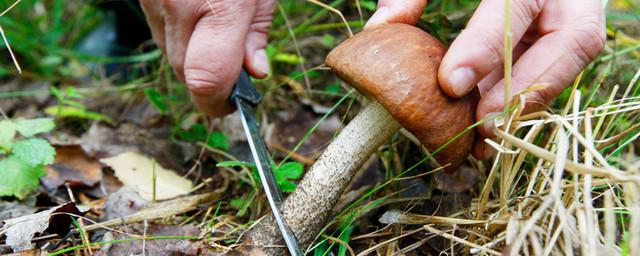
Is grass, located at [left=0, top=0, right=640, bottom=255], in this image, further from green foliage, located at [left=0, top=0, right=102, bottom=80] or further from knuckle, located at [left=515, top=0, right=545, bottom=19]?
knuckle, located at [left=515, top=0, right=545, bottom=19]

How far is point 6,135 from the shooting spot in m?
1.96

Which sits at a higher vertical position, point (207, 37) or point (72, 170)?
point (207, 37)

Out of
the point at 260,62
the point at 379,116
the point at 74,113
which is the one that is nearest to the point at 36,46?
the point at 74,113

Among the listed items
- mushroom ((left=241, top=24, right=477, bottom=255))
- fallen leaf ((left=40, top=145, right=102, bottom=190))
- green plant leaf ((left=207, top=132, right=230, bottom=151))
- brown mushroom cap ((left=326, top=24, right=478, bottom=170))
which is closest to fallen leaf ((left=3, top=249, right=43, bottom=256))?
fallen leaf ((left=40, top=145, right=102, bottom=190))

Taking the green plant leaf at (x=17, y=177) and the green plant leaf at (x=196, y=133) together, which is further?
the green plant leaf at (x=196, y=133)

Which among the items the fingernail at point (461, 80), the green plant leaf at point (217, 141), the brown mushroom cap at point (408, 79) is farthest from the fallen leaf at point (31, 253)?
the fingernail at point (461, 80)

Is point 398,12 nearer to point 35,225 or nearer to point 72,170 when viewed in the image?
point 35,225

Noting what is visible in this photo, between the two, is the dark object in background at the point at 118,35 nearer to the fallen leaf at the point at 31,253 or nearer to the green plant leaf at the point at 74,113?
the green plant leaf at the point at 74,113

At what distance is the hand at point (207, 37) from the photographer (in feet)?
6.22

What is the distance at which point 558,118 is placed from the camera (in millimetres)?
1397

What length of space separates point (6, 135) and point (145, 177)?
0.56 m

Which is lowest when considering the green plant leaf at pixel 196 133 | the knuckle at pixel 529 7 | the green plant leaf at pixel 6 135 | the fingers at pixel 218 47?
the green plant leaf at pixel 196 133

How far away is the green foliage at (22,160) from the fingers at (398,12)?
1.31 m

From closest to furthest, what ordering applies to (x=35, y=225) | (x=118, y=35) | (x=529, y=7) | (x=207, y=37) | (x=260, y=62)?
(x=529, y=7) → (x=35, y=225) → (x=207, y=37) → (x=260, y=62) → (x=118, y=35)
